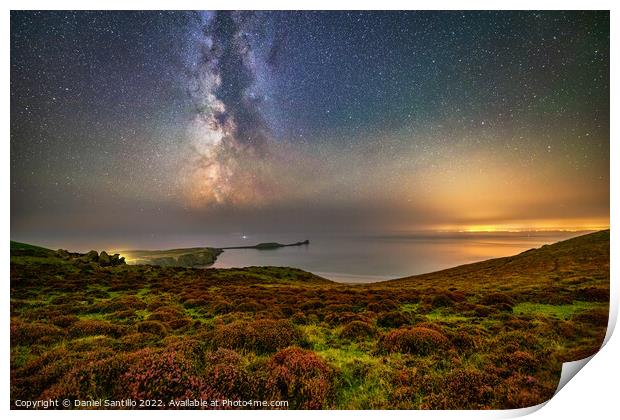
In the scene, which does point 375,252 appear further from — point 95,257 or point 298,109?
point 95,257

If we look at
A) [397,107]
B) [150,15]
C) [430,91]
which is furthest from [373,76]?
[150,15]

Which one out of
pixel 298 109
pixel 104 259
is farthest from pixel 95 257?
pixel 298 109

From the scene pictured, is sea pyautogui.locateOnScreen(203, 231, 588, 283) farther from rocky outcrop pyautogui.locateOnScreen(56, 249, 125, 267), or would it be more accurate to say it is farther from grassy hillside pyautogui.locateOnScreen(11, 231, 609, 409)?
rocky outcrop pyautogui.locateOnScreen(56, 249, 125, 267)

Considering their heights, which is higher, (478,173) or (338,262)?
(478,173)

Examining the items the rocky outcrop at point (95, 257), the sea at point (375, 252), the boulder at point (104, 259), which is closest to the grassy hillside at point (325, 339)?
the rocky outcrop at point (95, 257)

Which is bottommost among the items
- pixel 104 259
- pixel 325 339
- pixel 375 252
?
pixel 325 339

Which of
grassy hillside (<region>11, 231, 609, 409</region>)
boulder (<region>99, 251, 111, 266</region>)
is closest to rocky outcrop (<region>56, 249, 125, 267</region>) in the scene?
boulder (<region>99, 251, 111, 266</region>)

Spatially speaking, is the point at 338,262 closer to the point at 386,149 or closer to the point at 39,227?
the point at 386,149

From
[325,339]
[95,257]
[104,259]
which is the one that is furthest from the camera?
[104,259]
